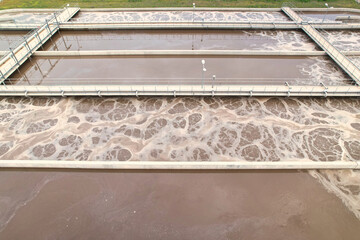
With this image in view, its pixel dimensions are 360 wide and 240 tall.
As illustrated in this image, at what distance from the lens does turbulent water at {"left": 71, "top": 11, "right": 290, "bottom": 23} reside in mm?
36594

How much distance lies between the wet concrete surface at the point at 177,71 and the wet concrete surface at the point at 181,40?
9.85ft

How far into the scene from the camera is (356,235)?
13.4m

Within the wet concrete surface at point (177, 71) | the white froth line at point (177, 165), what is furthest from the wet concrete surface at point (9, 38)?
the white froth line at point (177, 165)

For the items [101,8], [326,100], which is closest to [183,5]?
[101,8]

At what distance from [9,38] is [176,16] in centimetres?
2452

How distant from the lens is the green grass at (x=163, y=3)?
4097 cm

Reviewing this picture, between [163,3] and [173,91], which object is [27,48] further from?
[163,3]

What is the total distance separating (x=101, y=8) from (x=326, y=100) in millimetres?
37219

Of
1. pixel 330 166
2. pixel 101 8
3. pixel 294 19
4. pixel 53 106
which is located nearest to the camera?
pixel 330 166

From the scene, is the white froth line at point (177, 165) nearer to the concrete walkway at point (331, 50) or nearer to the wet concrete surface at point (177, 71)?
the wet concrete surface at point (177, 71)

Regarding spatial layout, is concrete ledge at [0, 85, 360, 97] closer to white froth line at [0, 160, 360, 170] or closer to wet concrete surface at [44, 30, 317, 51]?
white froth line at [0, 160, 360, 170]

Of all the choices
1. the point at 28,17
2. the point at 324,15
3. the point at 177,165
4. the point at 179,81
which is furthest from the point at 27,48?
the point at 324,15

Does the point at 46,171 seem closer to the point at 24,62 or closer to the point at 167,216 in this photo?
the point at 167,216

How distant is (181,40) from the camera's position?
31.7 meters
